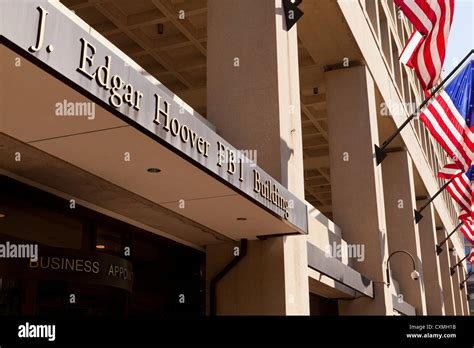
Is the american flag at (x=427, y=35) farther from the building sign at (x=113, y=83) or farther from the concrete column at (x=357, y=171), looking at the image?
the building sign at (x=113, y=83)

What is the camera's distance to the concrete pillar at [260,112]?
32.8 ft

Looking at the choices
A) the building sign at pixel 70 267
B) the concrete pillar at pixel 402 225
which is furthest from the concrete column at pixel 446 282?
the building sign at pixel 70 267

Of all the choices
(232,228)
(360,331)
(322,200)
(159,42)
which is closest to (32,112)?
(360,331)

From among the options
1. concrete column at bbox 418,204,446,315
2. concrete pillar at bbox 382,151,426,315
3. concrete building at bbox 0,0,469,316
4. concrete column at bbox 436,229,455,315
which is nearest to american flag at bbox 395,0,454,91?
concrete building at bbox 0,0,469,316

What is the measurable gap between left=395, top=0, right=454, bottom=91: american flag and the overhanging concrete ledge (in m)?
4.06

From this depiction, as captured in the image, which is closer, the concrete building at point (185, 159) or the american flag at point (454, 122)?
the concrete building at point (185, 159)

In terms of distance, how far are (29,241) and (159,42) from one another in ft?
36.5

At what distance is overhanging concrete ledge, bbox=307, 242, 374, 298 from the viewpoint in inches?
456

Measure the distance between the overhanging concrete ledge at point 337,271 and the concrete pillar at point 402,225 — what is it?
6.39 meters

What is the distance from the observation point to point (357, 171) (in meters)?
17.2

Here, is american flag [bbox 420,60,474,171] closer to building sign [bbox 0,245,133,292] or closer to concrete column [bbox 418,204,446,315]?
building sign [bbox 0,245,133,292]

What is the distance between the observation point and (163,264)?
1027 cm

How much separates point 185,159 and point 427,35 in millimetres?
7635

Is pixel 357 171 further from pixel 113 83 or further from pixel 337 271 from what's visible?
pixel 113 83
